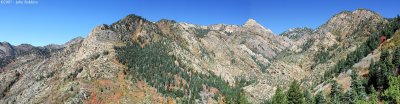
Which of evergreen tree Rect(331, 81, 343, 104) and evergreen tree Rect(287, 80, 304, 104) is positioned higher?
evergreen tree Rect(331, 81, 343, 104)

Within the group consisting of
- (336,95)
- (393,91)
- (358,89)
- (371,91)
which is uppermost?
(358,89)

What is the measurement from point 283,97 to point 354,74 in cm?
3382

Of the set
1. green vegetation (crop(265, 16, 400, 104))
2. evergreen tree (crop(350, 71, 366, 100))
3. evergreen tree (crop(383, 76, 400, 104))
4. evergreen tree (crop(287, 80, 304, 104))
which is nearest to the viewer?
evergreen tree (crop(383, 76, 400, 104))

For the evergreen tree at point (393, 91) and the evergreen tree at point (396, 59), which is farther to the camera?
the evergreen tree at point (396, 59)

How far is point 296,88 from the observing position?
5507 inches

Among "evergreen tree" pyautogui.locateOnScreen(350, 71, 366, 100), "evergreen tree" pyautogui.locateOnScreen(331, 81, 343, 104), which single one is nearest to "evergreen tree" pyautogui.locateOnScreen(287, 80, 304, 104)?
"evergreen tree" pyautogui.locateOnScreen(331, 81, 343, 104)

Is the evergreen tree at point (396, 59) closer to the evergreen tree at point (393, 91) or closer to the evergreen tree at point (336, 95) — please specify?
the evergreen tree at point (393, 91)

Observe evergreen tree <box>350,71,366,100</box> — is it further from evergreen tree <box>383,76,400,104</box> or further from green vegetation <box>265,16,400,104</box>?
evergreen tree <box>383,76,400,104</box>

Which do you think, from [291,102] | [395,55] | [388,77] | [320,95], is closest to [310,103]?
[320,95]

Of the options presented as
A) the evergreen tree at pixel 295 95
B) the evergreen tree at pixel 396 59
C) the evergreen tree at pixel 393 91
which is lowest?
the evergreen tree at pixel 295 95

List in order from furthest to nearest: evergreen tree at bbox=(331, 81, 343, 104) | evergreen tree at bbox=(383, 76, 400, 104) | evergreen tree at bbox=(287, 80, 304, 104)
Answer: evergreen tree at bbox=(331, 81, 343, 104) < evergreen tree at bbox=(287, 80, 304, 104) < evergreen tree at bbox=(383, 76, 400, 104)

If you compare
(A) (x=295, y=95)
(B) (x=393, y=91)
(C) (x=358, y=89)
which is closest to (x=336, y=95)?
(C) (x=358, y=89)

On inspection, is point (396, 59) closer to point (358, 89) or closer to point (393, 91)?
point (358, 89)

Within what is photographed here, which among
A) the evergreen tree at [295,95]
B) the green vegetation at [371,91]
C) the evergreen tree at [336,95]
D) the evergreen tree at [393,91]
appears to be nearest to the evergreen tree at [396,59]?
the green vegetation at [371,91]
